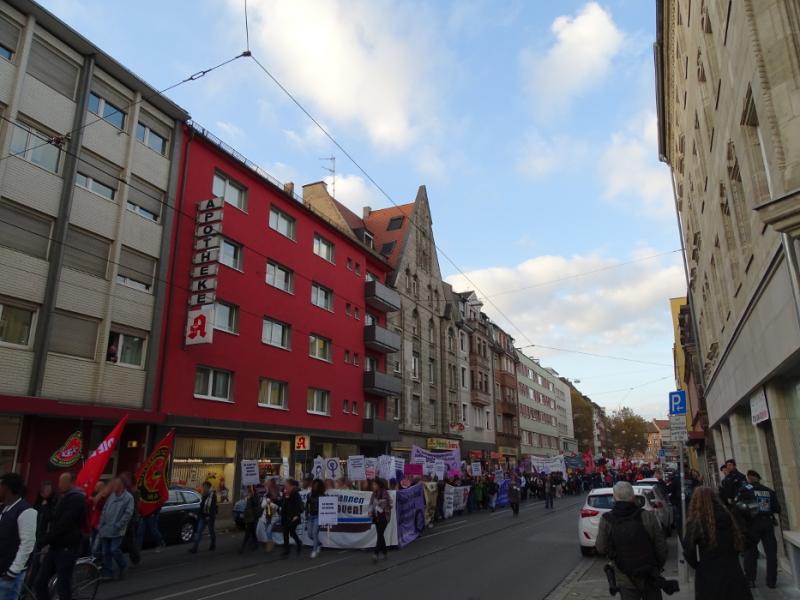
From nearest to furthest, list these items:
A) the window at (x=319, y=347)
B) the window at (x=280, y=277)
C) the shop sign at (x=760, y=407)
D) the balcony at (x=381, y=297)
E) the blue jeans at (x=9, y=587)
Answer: the blue jeans at (x=9, y=587), the shop sign at (x=760, y=407), the window at (x=280, y=277), the window at (x=319, y=347), the balcony at (x=381, y=297)

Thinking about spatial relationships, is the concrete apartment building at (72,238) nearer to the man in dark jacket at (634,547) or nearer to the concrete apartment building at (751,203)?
the man in dark jacket at (634,547)

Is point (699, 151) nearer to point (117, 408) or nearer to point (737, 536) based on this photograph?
point (737, 536)

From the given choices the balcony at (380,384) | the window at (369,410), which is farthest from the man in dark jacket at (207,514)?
the window at (369,410)

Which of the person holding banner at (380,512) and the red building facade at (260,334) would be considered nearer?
the person holding banner at (380,512)

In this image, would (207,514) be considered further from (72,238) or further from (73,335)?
(72,238)

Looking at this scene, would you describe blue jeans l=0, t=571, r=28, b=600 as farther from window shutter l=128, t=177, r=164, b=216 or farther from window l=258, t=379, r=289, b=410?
window l=258, t=379, r=289, b=410

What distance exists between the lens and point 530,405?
73.2 m

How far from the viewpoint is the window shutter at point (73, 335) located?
60.1 feet

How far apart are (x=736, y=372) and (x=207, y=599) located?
489 inches

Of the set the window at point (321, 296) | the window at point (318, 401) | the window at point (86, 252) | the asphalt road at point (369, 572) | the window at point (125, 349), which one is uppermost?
the window at point (321, 296)

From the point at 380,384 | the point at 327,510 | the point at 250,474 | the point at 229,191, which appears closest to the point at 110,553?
the point at 327,510

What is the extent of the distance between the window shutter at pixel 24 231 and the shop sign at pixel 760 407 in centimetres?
1957

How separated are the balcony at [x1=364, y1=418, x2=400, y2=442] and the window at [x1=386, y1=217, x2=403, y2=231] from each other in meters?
16.3

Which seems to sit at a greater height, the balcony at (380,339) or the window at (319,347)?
the balcony at (380,339)
